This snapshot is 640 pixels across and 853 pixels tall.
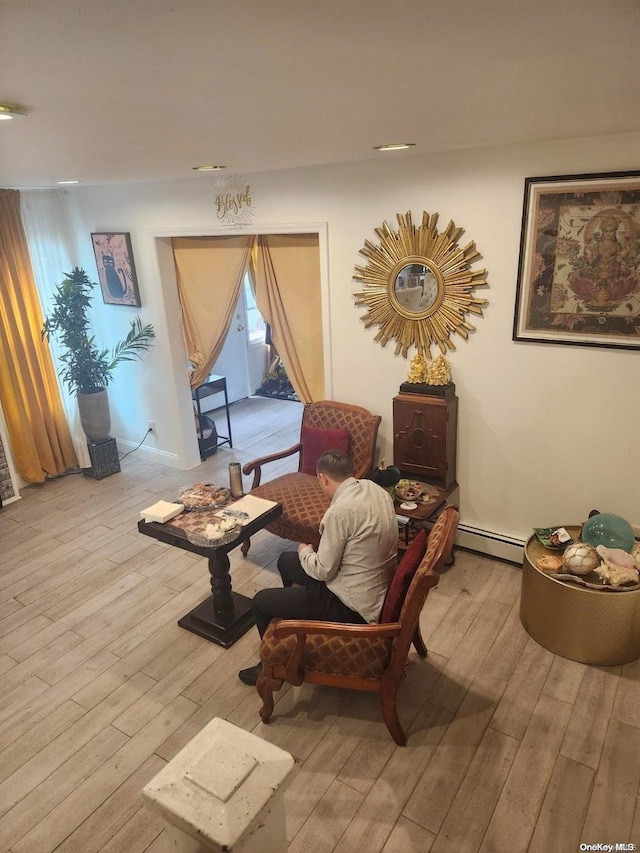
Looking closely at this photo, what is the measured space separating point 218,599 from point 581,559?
73.2 inches

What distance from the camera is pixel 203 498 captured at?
3104 mm

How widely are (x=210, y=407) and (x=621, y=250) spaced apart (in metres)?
4.83

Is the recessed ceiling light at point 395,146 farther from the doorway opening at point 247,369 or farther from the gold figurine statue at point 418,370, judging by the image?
the doorway opening at point 247,369

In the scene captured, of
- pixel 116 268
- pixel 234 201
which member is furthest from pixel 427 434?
pixel 116 268

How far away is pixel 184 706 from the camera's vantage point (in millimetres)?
2609

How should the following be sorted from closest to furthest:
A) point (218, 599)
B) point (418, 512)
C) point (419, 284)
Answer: point (218, 599), point (418, 512), point (419, 284)

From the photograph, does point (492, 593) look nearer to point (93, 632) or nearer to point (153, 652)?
point (153, 652)

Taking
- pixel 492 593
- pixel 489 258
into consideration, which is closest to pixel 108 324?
pixel 489 258

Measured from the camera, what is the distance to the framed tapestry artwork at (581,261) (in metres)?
2.71

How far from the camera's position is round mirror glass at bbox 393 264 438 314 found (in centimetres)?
333

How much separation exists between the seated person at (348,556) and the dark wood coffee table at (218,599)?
1.68 feet

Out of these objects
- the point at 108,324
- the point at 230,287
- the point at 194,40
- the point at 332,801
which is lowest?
the point at 332,801

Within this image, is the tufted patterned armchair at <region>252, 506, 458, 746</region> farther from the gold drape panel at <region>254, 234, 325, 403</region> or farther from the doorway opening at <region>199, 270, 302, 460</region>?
the doorway opening at <region>199, 270, 302, 460</region>

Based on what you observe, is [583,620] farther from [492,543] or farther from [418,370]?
[418,370]
